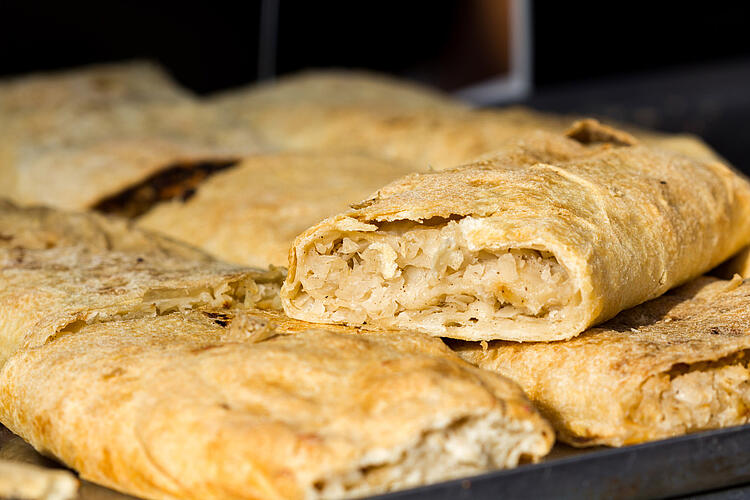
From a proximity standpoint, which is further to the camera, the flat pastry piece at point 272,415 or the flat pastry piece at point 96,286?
the flat pastry piece at point 96,286

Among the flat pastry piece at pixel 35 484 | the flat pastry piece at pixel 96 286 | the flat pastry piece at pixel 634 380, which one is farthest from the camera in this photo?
the flat pastry piece at pixel 96 286

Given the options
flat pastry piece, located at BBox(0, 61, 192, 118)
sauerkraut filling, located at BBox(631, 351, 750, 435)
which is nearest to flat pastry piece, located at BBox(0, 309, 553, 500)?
sauerkraut filling, located at BBox(631, 351, 750, 435)

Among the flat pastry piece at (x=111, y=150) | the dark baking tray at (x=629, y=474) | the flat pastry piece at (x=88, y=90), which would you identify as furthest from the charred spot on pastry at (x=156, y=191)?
the dark baking tray at (x=629, y=474)

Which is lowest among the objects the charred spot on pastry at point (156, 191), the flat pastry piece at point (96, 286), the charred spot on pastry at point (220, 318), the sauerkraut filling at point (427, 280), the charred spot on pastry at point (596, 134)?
the charred spot on pastry at point (156, 191)

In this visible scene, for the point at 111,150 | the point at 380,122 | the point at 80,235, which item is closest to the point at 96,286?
the point at 80,235

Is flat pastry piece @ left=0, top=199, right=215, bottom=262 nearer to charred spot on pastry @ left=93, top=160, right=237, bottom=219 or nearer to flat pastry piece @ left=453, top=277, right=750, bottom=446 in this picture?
charred spot on pastry @ left=93, top=160, right=237, bottom=219

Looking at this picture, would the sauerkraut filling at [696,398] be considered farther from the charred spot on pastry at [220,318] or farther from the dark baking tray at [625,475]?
the charred spot on pastry at [220,318]

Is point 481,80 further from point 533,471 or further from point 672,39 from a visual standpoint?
point 533,471
